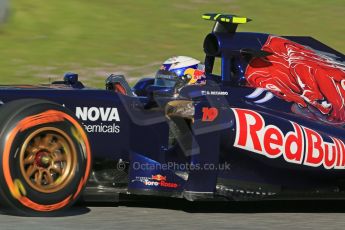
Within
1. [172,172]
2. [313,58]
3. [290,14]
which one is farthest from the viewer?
[290,14]

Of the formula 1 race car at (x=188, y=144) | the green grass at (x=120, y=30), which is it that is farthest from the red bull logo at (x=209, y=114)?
the green grass at (x=120, y=30)

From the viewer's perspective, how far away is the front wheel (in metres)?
5.25

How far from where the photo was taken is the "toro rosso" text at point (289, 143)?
19.5ft

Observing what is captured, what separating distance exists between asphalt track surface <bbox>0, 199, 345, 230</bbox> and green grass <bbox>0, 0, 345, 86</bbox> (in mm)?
8275

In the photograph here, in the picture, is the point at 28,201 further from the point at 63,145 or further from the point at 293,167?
the point at 293,167

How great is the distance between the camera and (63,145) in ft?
18.1

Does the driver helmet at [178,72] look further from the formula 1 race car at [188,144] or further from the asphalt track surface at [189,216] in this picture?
the asphalt track surface at [189,216]

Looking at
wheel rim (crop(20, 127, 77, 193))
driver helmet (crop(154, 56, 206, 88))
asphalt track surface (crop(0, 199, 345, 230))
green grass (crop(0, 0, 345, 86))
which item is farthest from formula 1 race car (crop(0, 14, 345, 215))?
green grass (crop(0, 0, 345, 86))

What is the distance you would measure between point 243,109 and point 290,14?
13.8 metres

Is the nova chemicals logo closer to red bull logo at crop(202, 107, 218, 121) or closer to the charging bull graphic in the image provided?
red bull logo at crop(202, 107, 218, 121)

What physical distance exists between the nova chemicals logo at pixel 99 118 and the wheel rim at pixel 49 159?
42cm

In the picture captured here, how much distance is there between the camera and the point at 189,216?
580 centimetres

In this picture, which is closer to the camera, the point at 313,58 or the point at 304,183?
the point at 304,183

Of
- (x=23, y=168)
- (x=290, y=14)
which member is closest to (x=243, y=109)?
(x=23, y=168)
